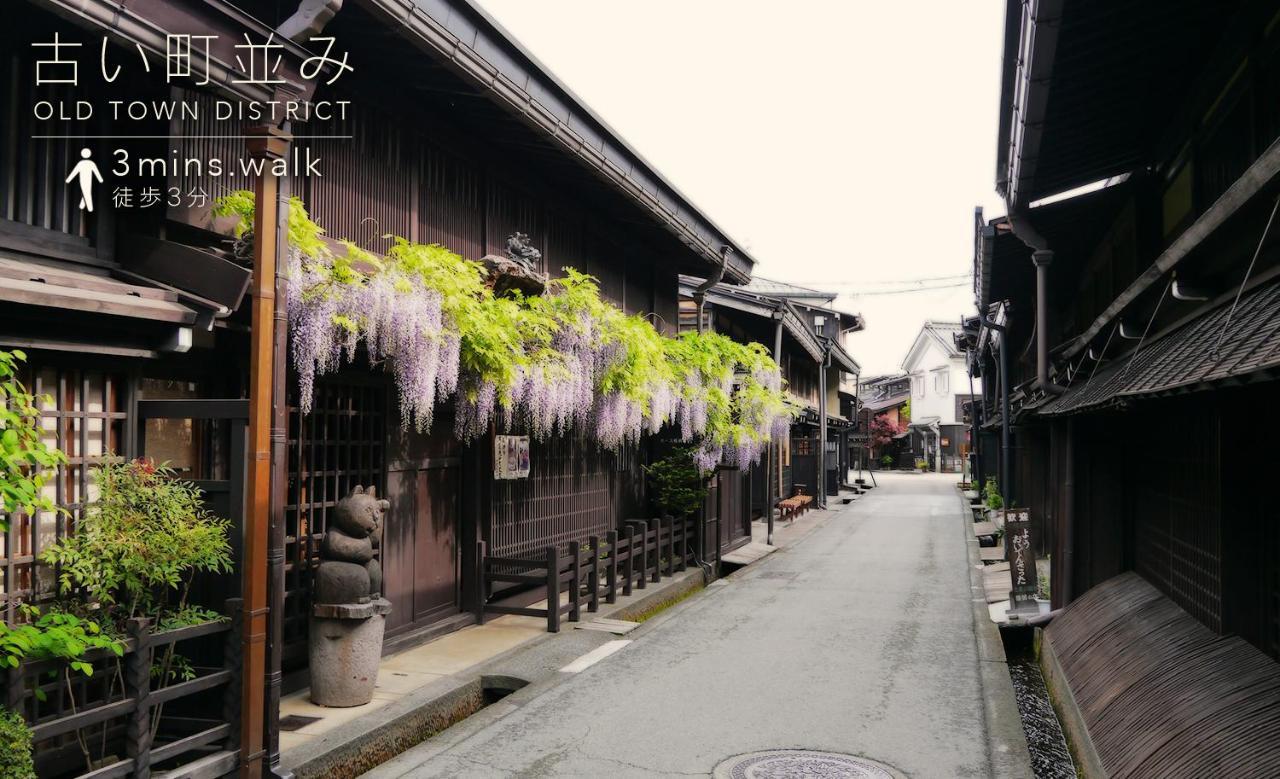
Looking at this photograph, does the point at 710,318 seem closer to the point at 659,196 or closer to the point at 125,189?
the point at 659,196

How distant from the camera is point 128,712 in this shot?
4867 mm

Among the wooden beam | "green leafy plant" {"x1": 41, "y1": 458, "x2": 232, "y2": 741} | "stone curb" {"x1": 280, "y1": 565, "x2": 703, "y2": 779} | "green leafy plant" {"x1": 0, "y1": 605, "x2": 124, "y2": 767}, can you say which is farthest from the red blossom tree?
"green leafy plant" {"x1": 0, "y1": 605, "x2": 124, "y2": 767}

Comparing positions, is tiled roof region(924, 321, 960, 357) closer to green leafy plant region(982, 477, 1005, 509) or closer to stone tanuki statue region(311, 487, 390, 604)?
green leafy plant region(982, 477, 1005, 509)

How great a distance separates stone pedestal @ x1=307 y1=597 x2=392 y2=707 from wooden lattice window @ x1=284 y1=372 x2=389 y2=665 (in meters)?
0.58

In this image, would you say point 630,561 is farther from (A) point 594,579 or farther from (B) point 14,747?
(B) point 14,747

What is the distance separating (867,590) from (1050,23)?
39.2 feet

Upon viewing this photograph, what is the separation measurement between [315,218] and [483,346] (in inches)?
75.3

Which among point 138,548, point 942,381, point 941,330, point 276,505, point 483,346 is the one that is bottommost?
point 138,548

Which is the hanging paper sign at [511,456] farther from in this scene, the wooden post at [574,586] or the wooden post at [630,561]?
the wooden post at [630,561]

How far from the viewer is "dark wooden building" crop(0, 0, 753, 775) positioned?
528 centimetres

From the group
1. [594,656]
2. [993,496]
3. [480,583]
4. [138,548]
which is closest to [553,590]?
[480,583]

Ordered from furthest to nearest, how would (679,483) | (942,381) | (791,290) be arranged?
(942,381)
(791,290)
(679,483)

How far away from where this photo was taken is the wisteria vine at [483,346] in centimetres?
698

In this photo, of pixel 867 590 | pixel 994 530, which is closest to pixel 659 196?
pixel 867 590
